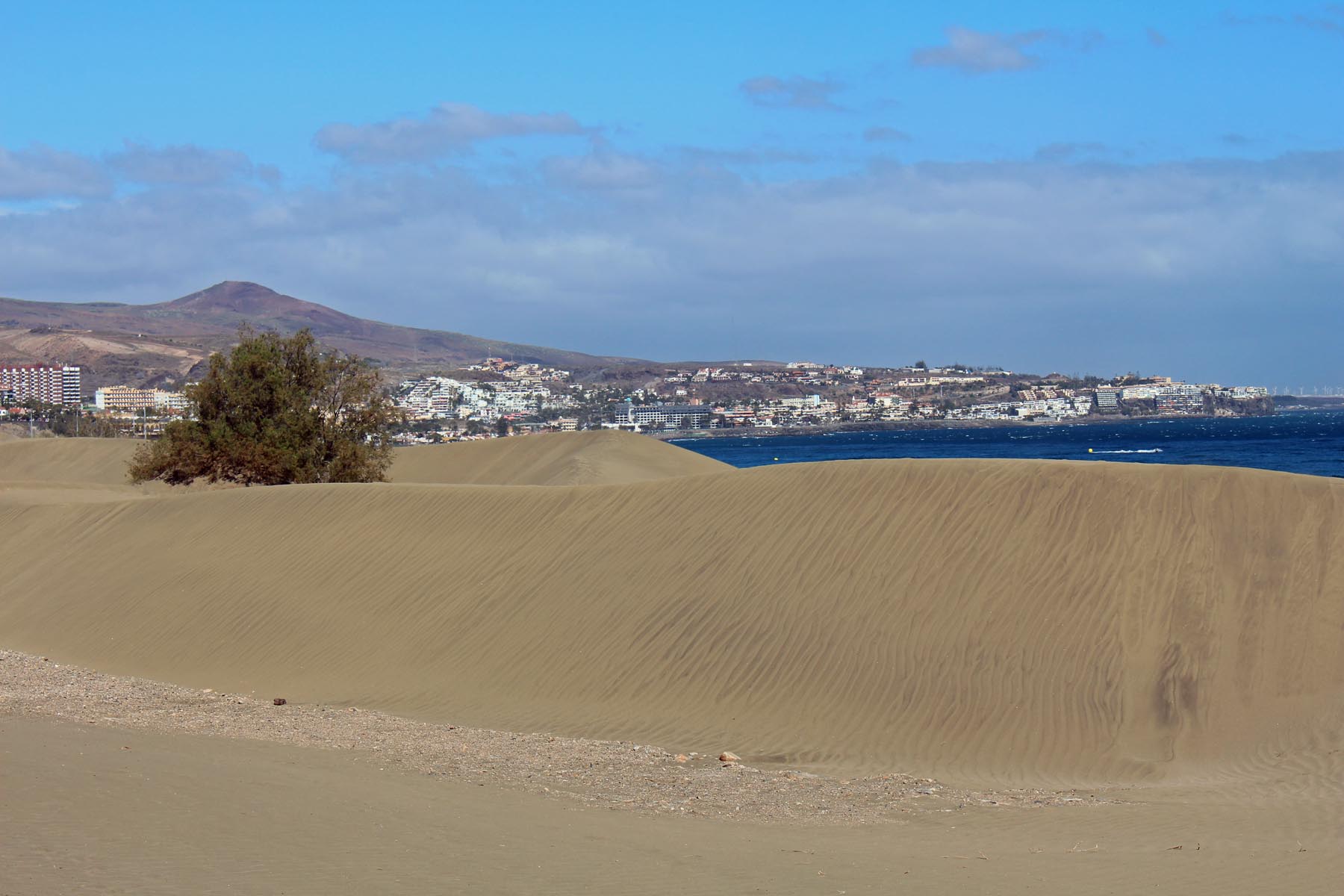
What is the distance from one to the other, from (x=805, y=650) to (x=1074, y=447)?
9338 cm

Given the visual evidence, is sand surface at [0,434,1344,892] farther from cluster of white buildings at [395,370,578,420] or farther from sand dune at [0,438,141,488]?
cluster of white buildings at [395,370,578,420]

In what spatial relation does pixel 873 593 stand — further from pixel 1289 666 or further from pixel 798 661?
pixel 1289 666

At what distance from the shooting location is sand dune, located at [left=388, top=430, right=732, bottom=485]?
44562 mm

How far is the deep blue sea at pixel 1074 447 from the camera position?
73.9 meters

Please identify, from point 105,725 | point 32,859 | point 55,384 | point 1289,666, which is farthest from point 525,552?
point 55,384

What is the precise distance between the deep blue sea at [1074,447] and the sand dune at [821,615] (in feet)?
99.9

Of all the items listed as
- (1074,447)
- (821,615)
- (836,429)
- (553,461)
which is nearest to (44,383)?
(836,429)

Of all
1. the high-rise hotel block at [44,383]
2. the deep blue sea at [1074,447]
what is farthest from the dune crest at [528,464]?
the high-rise hotel block at [44,383]

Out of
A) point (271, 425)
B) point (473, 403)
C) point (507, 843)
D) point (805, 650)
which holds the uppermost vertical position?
point (271, 425)

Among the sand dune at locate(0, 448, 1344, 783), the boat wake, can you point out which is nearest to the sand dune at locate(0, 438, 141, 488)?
the sand dune at locate(0, 448, 1344, 783)

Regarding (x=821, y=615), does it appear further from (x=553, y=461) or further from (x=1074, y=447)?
(x=1074, y=447)

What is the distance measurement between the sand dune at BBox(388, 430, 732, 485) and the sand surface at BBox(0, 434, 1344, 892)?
67.5 ft

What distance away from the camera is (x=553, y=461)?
4694 centimetres

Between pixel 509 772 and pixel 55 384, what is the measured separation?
601 ft
